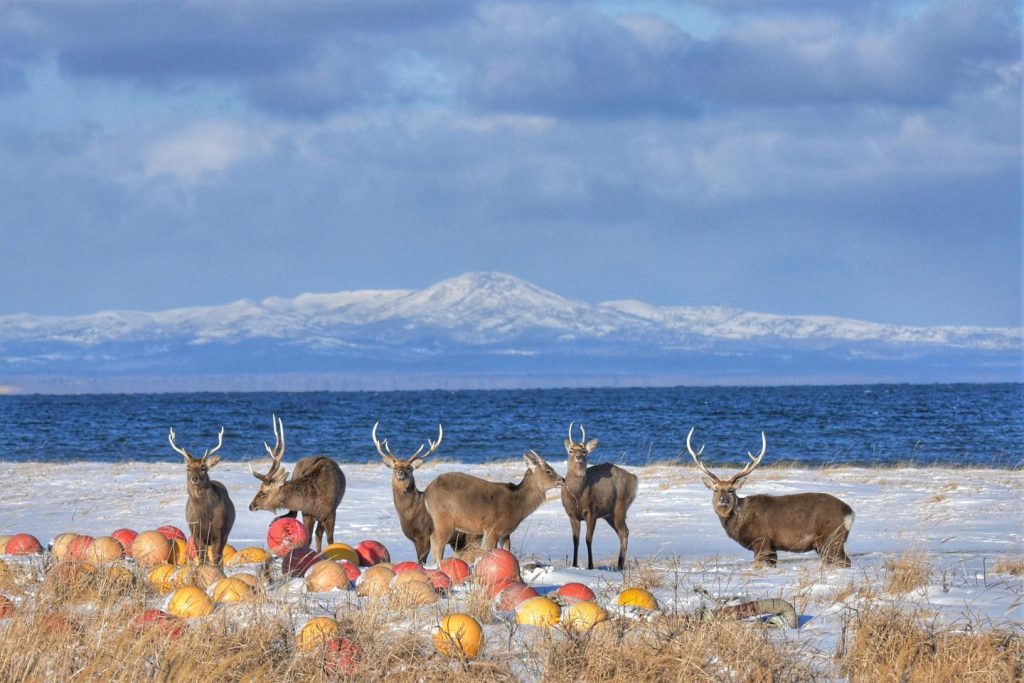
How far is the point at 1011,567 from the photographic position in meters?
12.1

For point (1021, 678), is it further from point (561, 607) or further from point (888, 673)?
point (561, 607)

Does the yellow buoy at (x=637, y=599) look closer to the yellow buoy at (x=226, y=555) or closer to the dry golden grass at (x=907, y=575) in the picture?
the dry golden grass at (x=907, y=575)

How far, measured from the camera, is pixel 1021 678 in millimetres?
7703

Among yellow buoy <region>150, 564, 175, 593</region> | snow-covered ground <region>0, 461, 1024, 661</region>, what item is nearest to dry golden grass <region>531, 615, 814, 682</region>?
snow-covered ground <region>0, 461, 1024, 661</region>

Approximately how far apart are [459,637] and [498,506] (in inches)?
209

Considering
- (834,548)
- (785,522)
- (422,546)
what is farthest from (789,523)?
(422,546)

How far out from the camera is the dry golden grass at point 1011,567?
11914 millimetres

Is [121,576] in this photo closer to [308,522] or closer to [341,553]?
[341,553]

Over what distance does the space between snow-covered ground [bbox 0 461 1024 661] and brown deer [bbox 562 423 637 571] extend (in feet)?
1.66

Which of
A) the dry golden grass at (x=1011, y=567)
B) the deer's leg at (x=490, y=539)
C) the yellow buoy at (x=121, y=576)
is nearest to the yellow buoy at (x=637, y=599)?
the deer's leg at (x=490, y=539)

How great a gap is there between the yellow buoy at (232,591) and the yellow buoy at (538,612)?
199 centimetres

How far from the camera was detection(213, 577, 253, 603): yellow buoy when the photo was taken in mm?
9446

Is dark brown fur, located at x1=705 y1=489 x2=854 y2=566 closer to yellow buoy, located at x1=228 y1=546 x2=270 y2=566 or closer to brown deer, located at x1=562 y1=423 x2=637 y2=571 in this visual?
brown deer, located at x1=562 y1=423 x2=637 y2=571

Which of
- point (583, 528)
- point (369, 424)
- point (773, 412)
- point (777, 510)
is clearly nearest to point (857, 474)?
point (583, 528)
